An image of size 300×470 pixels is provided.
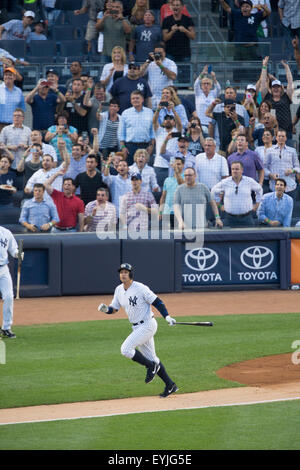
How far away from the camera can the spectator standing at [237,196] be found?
56.3 ft

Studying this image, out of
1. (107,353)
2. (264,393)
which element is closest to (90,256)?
(107,353)

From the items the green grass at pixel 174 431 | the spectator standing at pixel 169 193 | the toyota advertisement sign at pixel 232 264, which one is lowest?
A: the green grass at pixel 174 431

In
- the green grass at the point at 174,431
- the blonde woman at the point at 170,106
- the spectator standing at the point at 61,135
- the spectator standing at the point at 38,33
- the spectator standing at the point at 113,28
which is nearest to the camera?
the green grass at the point at 174,431

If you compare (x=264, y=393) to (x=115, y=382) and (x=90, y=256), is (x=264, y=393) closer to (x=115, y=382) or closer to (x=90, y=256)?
(x=115, y=382)

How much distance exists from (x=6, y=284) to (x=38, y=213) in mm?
3889

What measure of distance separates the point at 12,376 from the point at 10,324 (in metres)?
2.35

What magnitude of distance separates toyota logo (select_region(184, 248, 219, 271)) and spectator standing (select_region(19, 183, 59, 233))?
108 inches

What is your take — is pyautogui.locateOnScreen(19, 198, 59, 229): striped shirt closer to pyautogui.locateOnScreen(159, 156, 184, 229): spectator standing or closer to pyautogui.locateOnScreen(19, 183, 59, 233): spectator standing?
pyautogui.locateOnScreen(19, 183, 59, 233): spectator standing

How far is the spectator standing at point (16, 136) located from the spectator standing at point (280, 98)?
539 cm

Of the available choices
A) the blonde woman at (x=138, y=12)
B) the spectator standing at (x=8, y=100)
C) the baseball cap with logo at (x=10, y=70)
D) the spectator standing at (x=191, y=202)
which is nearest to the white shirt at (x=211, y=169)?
the spectator standing at (x=191, y=202)

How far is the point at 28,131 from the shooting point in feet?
58.6

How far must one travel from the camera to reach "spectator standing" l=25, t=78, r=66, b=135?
1859 cm

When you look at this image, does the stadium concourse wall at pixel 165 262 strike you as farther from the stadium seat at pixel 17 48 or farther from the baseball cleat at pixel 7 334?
the stadium seat at pixel 17 48

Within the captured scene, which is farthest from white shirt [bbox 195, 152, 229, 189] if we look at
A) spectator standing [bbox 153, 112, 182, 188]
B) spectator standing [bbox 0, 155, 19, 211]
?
spectator standing [bbox 0, 155, 19, 211]
